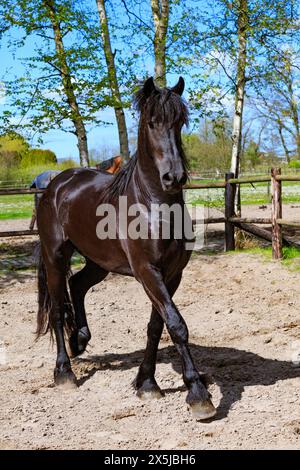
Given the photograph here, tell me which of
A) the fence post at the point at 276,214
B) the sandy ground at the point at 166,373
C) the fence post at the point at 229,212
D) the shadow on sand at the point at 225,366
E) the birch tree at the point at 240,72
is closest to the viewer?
the sandy ground at the point at 166,373

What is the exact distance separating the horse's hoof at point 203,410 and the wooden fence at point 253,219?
15.5ft

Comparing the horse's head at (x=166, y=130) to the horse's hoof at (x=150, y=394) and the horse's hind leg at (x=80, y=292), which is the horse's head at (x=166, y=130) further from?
the horse's hind leg at (x=80, y=292)

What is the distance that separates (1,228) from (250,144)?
27.2 meters

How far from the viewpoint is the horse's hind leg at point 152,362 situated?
3.41 metres

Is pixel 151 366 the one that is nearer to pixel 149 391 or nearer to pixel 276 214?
pixel 149 391

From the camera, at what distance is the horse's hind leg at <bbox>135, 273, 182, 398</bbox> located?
3.41 meters

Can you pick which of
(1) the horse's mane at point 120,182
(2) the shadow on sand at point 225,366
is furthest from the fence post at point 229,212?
(1) the horse's mane at point 120,182

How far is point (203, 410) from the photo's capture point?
2879 millimetres

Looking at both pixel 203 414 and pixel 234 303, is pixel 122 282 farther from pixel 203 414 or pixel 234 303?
pixel 203 414

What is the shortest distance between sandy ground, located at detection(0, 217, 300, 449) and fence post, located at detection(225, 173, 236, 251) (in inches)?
84.2

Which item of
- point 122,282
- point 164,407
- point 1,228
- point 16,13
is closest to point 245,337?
point 164,407

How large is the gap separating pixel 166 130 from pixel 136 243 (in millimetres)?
751

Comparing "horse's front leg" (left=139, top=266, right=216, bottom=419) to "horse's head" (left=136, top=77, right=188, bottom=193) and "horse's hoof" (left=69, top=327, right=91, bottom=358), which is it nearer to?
"horse's head" (left=136, top=77, right=188, bottom=193)

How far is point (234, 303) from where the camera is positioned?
19.7ft
